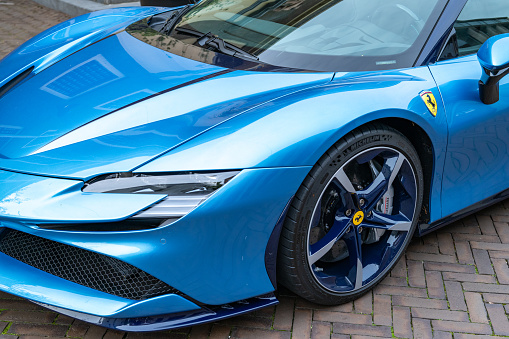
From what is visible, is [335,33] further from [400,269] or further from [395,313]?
[395,313]

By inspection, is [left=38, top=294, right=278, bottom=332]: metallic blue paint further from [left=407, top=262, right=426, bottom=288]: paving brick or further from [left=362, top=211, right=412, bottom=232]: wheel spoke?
[left=407, top=262, right=426, bottom=288]: paving brick

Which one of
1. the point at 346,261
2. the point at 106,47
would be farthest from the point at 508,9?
the point at 106,47

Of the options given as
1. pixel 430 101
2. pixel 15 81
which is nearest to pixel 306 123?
pixel 430 101

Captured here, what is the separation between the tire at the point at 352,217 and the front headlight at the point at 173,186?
0.35m

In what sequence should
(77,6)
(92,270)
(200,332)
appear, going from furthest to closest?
1. (77,6)
2. (200,332)
3. (92,270)

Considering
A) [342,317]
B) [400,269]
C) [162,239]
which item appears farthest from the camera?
[400,269]

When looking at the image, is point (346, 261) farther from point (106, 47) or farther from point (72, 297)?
point (106, 47)

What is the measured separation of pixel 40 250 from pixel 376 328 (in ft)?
4.69

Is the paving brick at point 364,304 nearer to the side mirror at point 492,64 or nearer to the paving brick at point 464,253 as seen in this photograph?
the paving brick at point 464,253

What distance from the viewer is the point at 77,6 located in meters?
7.58

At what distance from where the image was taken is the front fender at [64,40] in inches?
122

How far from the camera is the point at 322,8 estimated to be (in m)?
2.94

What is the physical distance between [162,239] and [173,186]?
0.19m

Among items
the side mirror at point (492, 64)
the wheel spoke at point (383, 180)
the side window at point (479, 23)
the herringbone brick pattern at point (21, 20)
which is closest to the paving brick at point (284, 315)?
the wheel spoke at point (383, 180)
